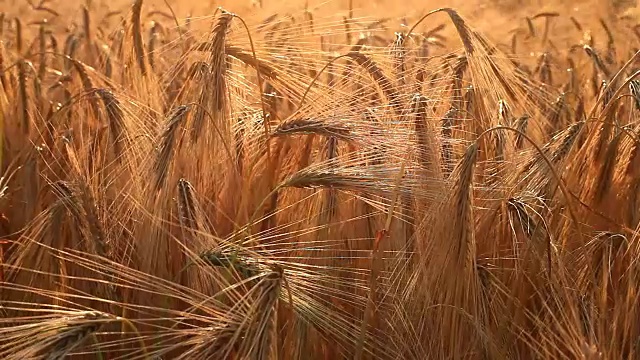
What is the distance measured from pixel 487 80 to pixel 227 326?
73cm

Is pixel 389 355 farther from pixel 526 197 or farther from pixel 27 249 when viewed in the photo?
pixel 27 249

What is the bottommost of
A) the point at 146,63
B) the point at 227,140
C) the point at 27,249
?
the point at 27,249

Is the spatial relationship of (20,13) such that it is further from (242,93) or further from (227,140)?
(227,140)

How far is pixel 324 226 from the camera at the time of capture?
1.17 meters

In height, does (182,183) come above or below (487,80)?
below

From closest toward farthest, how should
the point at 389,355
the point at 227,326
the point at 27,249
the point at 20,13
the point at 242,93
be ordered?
the point at 227,326
the point at 389,355
the point at 27,249
the point at 242,93
the point at 20,13

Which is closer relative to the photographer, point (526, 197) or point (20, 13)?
point (526, 197)

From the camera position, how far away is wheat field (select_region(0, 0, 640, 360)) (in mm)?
1073

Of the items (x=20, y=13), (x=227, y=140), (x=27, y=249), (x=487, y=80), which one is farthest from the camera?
(x=20, y=13)

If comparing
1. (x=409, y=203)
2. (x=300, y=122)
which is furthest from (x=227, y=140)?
(x=409, y=203)

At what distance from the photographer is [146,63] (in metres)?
1.69

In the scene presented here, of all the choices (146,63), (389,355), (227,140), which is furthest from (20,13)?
(389,355)

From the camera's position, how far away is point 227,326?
0.91 metres

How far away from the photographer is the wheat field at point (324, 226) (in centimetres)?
107
